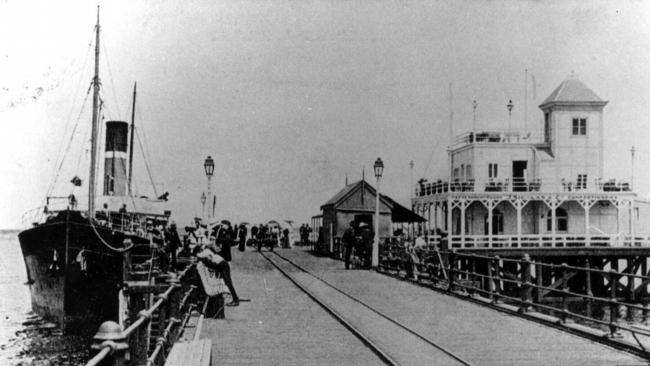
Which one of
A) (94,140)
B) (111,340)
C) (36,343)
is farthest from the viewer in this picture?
(94,140)

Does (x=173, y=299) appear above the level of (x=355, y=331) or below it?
above

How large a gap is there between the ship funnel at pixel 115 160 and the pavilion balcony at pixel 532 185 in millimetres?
20114

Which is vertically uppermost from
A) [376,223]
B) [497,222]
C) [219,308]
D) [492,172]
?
[492,172]

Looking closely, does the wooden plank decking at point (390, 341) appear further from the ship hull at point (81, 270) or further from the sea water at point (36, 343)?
the ship hull at point (81, 270)

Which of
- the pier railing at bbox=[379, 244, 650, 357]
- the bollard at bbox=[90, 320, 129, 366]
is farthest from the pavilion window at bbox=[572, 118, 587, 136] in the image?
the bollard at bbox=[90, 320, 129, 366]

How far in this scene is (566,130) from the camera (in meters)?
49.5

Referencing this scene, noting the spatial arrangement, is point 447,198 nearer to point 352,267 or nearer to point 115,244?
point 352,267

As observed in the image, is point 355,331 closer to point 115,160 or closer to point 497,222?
point 115,160

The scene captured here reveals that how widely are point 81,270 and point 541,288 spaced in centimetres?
1960

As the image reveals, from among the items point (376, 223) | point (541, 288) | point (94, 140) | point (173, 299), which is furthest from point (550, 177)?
point (173, 299)

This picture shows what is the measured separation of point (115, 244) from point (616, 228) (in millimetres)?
33759

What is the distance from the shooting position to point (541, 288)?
12.5 m

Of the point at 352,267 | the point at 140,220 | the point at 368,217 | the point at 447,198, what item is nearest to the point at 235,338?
the point at 352,267

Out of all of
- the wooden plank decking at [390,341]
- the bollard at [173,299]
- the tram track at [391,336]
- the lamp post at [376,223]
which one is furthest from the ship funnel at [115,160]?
the bollard at [173,299]
